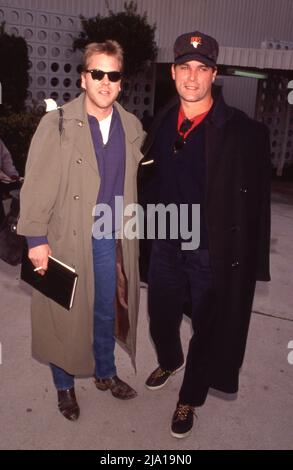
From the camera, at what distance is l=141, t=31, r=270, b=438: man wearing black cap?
230 cm

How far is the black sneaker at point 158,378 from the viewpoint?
2.95m

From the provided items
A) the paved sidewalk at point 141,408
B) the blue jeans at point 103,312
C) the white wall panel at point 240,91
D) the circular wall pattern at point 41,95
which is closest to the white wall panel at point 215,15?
the white wall panel at point 240,91

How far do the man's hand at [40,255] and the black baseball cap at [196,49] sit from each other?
45.5 inches

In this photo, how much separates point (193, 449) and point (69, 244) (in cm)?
125

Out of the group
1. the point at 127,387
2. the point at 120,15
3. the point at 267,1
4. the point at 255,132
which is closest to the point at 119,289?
the point at 127,387

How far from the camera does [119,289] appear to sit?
8.93 feet

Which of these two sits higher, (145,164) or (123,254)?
(145,164)

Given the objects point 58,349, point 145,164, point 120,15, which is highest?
point 120,15

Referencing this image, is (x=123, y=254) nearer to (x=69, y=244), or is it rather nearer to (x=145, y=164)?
(x=69, y=244)

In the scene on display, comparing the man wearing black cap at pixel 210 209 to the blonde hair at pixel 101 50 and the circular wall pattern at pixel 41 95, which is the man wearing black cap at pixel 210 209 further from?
the circular wall pattern at pixel 41 95

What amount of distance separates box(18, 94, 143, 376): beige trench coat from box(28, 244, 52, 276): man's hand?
0.07 meters

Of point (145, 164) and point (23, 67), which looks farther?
point (23, 67)

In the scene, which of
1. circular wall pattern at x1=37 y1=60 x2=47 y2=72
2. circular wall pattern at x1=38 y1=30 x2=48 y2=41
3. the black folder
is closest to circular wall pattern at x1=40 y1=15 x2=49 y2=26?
circular wall pattern at x1=38 y1=30 x2=48 y2=41
